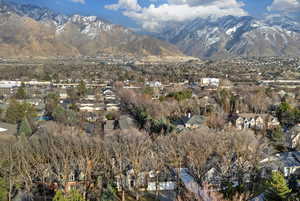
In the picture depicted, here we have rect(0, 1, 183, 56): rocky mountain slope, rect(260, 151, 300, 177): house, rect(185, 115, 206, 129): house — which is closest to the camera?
rect(260, 151, 300, 177): house

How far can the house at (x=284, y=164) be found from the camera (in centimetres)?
1809

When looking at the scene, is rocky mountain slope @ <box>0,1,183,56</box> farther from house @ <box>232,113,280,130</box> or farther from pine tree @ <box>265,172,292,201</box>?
pine tree @ <box>265,172,292,201</box>

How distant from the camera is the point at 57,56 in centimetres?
14725

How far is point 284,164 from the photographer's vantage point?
19.1 m

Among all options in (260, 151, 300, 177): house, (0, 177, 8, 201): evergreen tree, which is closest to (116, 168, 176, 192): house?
(0, 177, 8, 201): evergreen tree

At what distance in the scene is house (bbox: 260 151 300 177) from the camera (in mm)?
18092

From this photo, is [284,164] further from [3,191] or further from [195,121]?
[3,191]

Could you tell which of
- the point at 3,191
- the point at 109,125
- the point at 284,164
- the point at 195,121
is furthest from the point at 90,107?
the point at 284,164

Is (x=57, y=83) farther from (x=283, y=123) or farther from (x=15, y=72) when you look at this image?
(x=283, y=123)

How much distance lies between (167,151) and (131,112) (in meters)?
18.6

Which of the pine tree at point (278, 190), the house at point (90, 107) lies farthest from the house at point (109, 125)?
the pine tree at point (278, 190)

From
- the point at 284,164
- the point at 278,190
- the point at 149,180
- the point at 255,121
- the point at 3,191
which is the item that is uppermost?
the point at 278,190

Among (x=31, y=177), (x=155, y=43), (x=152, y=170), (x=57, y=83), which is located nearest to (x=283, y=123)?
(x=152, y=170)

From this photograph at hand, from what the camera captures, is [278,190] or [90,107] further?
[90,107]
